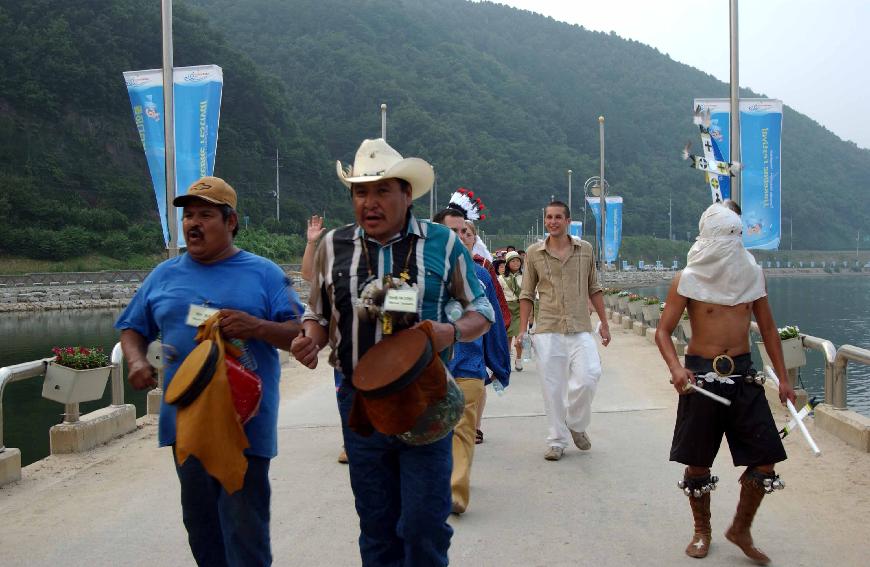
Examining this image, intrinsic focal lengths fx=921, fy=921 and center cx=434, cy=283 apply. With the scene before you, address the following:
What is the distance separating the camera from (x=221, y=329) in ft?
12.0

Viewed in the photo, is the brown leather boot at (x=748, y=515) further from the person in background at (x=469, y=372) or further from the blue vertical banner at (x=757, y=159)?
the blue vertical banner at (x=757, y=159)

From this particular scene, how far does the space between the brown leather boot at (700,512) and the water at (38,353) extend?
318 inches

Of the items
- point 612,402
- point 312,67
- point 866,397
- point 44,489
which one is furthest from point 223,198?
point 312,67

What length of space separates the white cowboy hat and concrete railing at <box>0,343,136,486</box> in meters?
4.41

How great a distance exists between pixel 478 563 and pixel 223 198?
230 cm

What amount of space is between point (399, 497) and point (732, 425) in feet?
6.76

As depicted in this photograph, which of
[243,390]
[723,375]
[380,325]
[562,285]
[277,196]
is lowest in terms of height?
[723,375]

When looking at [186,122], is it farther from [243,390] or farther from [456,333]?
[456,333]

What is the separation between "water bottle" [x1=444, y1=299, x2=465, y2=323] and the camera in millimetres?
3631

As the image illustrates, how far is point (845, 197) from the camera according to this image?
6353 inches

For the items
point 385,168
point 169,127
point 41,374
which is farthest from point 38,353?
point 385,168

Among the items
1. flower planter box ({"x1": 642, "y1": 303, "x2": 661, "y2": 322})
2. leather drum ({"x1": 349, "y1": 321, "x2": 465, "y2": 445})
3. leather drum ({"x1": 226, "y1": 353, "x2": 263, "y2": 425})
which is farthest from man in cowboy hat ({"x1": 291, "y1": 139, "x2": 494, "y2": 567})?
flower planter box ({"x1": 642, "y1": 303, "x2": 661, "y2": 322})

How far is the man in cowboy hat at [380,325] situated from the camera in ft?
11.5

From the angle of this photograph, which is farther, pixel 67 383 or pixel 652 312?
pixel 652 312
